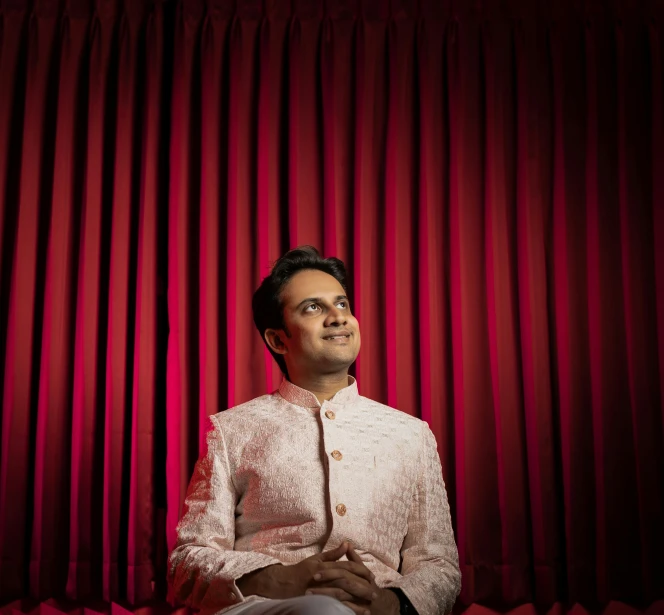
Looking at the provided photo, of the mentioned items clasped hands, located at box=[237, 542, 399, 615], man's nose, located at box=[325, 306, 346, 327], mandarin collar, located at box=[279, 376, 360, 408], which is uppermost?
man's nose, located at box=[325, 306, 346, 327]

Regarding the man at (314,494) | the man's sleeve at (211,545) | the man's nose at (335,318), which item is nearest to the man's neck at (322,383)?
the man at (314,494)

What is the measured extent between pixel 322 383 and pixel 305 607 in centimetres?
66

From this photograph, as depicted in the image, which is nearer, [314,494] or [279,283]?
[314,494]

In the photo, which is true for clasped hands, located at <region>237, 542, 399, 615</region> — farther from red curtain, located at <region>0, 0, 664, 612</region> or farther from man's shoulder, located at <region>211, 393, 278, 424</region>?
red curtain, located at <region>0, 0, 664, 612</region>

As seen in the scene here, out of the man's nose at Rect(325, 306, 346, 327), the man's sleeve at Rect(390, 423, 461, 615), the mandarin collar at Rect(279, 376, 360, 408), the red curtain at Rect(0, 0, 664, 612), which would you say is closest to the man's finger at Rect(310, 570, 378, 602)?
the man's sleeve at Rect(390, 423, 461, 615)

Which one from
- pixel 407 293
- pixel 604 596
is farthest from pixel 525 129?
pixel 604 596

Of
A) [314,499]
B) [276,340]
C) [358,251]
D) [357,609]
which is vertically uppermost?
[358,251]

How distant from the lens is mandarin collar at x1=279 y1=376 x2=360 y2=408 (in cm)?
194

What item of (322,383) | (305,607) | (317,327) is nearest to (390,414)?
(322,383)

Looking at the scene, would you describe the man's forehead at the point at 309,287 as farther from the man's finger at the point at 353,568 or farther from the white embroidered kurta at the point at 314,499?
the man's finger at the point at 353,568

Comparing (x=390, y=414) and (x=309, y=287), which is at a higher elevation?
(x=309, y=287)

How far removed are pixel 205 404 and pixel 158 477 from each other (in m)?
0.31

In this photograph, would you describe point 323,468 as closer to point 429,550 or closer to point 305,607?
point 429,550

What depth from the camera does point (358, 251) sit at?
9.15ft
